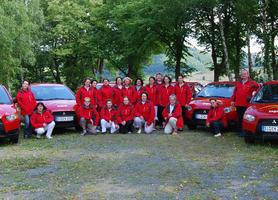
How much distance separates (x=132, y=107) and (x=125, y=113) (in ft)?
0.93

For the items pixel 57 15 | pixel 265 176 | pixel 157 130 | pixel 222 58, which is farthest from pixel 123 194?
pixel 57 15

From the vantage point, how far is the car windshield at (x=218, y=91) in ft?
50.3

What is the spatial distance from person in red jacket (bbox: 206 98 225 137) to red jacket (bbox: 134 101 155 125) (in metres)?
1.79

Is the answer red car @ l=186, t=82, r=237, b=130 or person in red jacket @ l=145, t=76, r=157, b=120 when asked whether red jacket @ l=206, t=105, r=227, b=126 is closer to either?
red car @ l=186, t=82, r=237, b=130

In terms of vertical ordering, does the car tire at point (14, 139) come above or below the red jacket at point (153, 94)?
below

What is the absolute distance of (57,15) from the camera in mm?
42906

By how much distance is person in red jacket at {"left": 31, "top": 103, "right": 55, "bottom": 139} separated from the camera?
44.5ft

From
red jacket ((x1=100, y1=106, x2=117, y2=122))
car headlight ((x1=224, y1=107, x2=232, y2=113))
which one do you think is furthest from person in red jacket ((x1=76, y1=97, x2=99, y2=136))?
car headlight ((x1=224, y1=107, x2=232, y2=113))

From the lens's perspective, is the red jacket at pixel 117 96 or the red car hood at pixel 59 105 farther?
the red jacket at pixel 117 96

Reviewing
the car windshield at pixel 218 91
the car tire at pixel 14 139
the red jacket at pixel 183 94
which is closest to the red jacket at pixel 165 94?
the red jacket at pixel 183 94

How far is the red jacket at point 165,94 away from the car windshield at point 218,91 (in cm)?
116

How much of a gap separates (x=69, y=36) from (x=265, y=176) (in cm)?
3720

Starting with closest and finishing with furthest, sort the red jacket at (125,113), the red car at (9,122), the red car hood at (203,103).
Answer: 1. the red car at (9,122)
2. the red car hood at (203,103)
3. the red jacket at (125,113)

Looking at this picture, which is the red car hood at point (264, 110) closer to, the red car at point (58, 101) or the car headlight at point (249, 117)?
the car headlight at point (249, 117)
